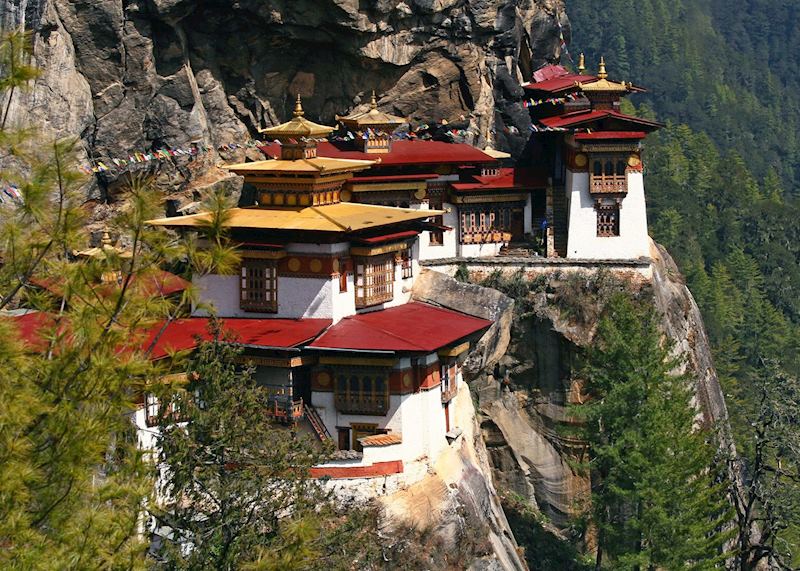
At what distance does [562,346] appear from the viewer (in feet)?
151

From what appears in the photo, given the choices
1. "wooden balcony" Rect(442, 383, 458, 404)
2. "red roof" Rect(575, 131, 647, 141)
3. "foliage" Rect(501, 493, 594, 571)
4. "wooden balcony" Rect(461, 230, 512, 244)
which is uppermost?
"red roof" Rect(575, 131, 647, 141)

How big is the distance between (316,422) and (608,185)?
1688 centimetres

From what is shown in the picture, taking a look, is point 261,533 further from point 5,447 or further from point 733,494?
point 733,494

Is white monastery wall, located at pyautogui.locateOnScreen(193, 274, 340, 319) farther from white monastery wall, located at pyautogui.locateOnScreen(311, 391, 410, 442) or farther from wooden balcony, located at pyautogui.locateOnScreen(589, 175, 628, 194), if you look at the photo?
wooden balcony, located at pyautogui.locateOnScreen(589, 175, 628, 194)

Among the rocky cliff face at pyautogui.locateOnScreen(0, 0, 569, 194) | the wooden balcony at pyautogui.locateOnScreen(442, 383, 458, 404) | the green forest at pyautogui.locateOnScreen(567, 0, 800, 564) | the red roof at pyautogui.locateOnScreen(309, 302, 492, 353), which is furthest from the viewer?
the green forest at pyautogui.locateOnScreen(567, 0, 800, 564)

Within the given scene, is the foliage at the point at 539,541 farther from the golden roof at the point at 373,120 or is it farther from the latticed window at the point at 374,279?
the golden roof at the point at 373,120

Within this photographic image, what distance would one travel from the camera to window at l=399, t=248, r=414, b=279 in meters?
38.2

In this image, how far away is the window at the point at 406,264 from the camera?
3825 centimetres

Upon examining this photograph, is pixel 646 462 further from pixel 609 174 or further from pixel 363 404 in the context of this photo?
pixel 609 174

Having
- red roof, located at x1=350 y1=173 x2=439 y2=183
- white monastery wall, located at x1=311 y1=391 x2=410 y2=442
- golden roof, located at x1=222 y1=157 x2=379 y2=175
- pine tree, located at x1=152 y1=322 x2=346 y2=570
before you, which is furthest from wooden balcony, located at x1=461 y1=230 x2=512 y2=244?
pine tree, located at x1=152 y1=322 x2=346 y2=570

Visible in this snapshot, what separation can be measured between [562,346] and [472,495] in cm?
1189

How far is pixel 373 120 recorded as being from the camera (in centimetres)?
4919

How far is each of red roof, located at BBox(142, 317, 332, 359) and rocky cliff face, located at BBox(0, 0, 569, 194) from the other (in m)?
8.98

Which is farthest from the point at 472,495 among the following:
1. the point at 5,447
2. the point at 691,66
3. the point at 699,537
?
the point at 691,66
